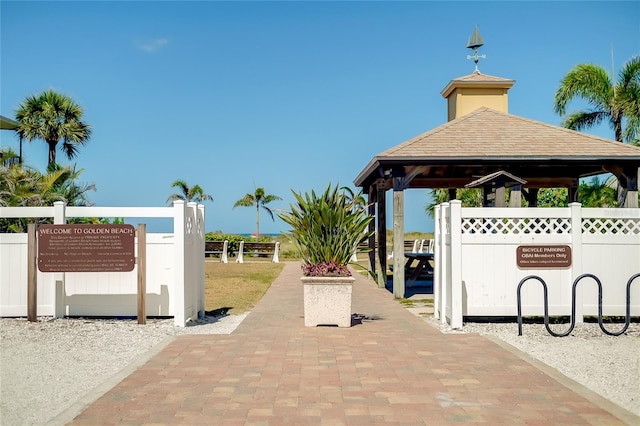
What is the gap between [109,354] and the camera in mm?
7309

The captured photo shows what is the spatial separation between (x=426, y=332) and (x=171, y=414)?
4.83 m

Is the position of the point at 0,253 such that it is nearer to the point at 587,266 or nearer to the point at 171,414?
the point at 171,414

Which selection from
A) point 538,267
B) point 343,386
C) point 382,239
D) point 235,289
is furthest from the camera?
point 382,239

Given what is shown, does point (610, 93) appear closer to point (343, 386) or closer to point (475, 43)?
point (475, 43)

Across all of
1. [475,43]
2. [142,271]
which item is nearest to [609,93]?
[475,43]

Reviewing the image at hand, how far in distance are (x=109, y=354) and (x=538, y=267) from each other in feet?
21.8

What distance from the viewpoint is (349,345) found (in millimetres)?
7676

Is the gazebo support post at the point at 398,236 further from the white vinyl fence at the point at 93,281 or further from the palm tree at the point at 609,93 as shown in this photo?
the palm tree at the point at 609,93

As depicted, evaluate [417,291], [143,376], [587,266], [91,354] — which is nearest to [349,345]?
[143,376]

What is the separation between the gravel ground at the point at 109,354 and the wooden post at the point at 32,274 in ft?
0.76

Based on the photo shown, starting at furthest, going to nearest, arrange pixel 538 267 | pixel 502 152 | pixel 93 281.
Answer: pixel 502 152 → pixel 93 281 → pixel 538 267

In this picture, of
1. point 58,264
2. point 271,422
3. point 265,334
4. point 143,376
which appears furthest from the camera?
point 58,264

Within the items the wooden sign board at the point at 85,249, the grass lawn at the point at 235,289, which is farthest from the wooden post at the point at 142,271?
the grass lawn at the point at 235,289

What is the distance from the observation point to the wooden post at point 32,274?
920cm
